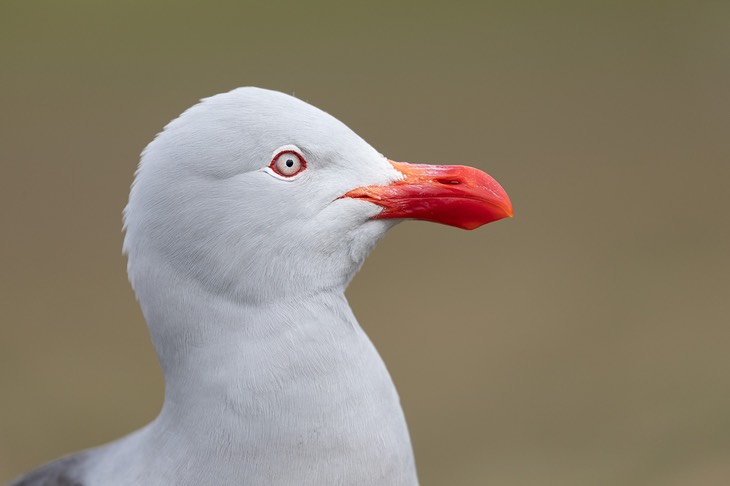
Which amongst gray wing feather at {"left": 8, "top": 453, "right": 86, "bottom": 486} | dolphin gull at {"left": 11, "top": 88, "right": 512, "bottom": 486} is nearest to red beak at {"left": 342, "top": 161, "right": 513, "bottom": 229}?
dolphin gull at {"left": 11, "top": 88, "right": 512, "bottom": 486}

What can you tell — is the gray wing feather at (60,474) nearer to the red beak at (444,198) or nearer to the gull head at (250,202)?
the gull head at (250,202)

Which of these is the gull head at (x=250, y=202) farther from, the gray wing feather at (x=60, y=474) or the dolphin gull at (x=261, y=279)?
the gray wing feather at (x=60, y=474)

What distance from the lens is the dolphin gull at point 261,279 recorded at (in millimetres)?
788

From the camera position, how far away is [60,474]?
3.35ft

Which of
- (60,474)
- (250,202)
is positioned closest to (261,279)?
(250,202)

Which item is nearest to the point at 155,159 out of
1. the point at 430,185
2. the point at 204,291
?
the point at 204,291

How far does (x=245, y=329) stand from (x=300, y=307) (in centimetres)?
4

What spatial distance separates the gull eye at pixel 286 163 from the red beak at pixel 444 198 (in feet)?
0.19

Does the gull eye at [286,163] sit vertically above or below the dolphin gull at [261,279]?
above

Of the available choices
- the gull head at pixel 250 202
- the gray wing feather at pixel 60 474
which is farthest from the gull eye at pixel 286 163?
the gray wing feather at pixel 60 474

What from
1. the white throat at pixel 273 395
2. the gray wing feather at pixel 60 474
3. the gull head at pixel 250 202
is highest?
the gull head at pixel 250 202

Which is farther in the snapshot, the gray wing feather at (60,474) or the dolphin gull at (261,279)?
the gray wing feather at (60,474)

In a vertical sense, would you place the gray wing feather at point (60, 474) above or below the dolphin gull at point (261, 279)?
below

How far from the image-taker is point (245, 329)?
2.60ft
